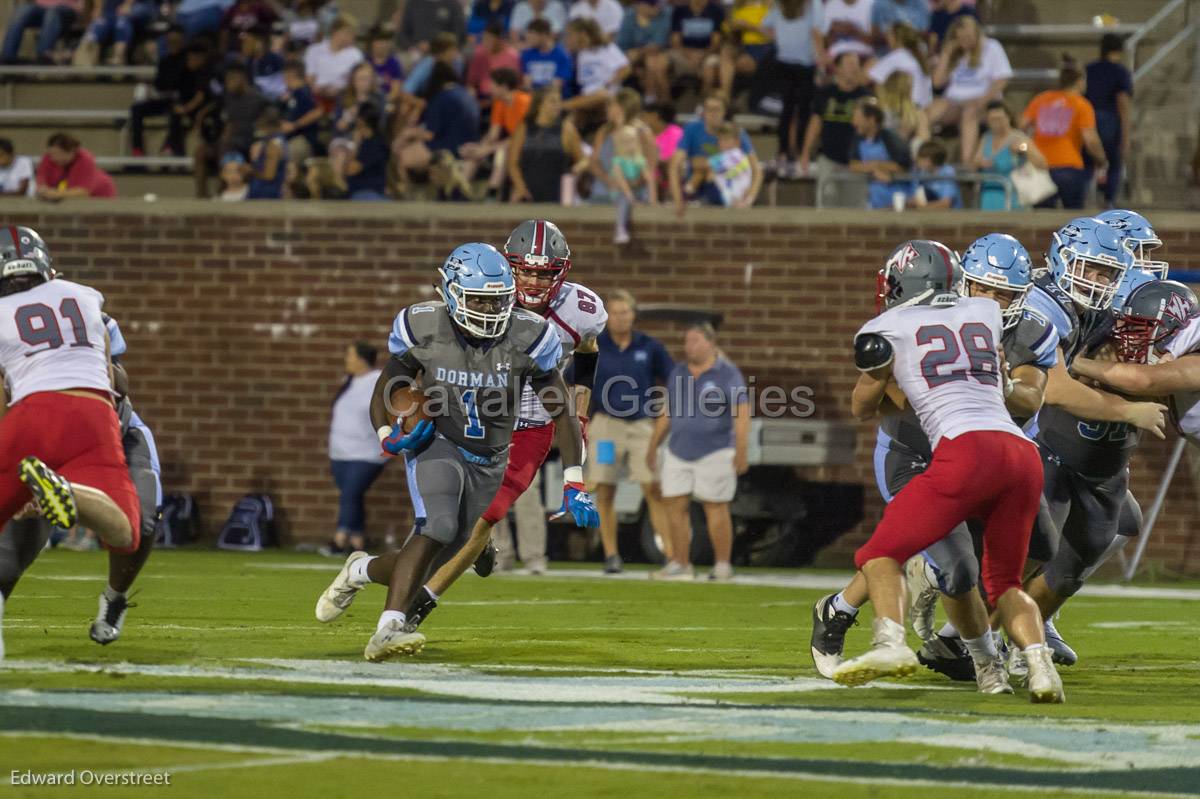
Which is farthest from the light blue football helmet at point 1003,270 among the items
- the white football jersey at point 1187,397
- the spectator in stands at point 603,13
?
the spectator in stands at point 603,13

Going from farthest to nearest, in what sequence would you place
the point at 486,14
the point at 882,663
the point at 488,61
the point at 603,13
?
the point at 486,14 → the point at 603,13 → the point at 488,61 → the point at 882,663

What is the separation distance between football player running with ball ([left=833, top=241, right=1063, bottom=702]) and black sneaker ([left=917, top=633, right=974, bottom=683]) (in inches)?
33.9

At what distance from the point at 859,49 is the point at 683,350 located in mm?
3171

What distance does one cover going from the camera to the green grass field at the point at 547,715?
504 centimetres

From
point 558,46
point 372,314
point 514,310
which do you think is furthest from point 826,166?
point 514,310

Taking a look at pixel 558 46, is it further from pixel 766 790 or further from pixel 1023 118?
pixel 766 790

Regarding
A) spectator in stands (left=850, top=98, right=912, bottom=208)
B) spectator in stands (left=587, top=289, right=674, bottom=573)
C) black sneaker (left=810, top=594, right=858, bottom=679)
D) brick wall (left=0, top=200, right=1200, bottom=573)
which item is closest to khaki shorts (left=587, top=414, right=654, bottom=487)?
spectator in stands (left=587, top=289, right=674, bottom=573)

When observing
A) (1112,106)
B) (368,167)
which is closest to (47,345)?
(368,167)

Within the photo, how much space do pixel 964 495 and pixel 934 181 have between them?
910cm

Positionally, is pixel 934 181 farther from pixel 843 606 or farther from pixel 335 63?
pixel 843 606

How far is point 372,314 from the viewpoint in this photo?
16.6m

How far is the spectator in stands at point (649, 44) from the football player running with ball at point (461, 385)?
358 inches

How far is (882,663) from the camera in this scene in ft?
21.2

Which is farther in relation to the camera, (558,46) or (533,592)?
(558,46)
